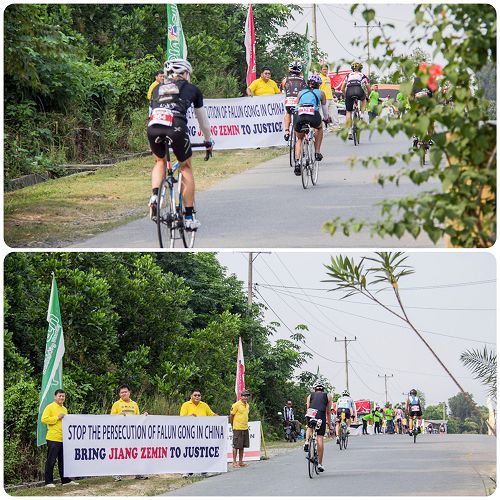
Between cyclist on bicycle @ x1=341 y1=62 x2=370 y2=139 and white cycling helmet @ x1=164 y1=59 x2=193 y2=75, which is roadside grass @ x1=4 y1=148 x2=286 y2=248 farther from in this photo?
white cycling helmet @ x1=164 y1=59 x2=193 y2=75

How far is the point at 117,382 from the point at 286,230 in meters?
5.46

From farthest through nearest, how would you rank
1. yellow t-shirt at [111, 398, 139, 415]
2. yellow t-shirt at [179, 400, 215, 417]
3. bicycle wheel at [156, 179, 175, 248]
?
yellow t-shirt at [179, 400, 215, 417] → yellow t-shirt at [111, 398, 139, 415] → bicycle wheel at [156, 179, 175, 248]

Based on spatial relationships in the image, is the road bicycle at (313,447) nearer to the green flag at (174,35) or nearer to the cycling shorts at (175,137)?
the cycling shorts at (175,137)

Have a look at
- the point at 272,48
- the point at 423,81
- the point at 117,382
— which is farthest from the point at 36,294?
the point at 272,48

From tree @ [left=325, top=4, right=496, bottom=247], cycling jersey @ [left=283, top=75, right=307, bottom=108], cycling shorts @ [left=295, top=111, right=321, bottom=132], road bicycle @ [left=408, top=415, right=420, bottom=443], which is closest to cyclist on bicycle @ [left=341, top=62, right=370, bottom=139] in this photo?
cycling jersey @ [left=283, top=75, right=307, bottom=108]

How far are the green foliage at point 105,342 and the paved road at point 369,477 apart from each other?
7.87ft

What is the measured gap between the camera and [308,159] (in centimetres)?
1844

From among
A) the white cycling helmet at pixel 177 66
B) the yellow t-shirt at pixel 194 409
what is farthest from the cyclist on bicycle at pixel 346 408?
the white cycling helmet at pixel 177 66

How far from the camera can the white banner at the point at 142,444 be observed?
1323 centimetres

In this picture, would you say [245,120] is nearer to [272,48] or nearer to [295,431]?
[295,431]

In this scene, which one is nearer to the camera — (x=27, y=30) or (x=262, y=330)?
(x=27, y=30)

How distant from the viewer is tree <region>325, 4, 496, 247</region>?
6.20 m

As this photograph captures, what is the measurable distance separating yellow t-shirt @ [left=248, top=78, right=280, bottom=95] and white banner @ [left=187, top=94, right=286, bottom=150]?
1.29 ft

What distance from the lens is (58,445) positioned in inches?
509
